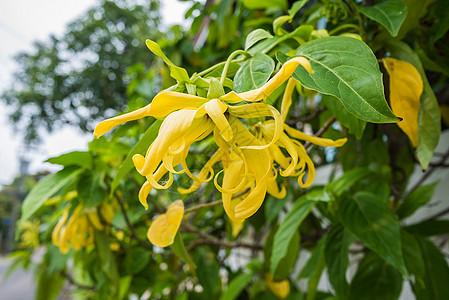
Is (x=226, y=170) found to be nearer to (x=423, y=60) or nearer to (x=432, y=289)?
(x=423, y=60)

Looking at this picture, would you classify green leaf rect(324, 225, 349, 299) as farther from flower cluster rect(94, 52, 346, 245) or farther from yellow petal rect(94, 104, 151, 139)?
yellow petal rect(94, 104, 151, 139)

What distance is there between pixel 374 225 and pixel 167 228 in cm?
34

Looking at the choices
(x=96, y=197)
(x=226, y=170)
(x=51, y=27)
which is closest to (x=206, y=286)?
(x=96, y=197)

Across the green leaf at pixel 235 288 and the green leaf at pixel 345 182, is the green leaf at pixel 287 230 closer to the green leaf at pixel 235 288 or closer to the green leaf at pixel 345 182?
the green leaf at pixel 345 182

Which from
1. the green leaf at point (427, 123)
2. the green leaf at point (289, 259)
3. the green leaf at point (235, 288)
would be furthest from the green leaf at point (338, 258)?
the green leaf at point (235, 288)

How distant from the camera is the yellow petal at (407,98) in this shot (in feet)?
1.16

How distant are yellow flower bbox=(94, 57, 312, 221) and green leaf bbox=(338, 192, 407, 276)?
11.1 inches

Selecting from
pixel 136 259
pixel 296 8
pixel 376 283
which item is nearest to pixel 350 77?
pixel 296 8

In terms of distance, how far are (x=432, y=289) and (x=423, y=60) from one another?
38 centimetres

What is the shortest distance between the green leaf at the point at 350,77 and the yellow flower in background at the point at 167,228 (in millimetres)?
168

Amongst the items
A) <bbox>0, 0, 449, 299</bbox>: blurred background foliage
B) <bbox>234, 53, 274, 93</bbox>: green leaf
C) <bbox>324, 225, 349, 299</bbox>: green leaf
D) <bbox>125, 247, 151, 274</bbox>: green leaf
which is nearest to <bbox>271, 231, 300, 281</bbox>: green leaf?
<bbox>0, 0, 449, 299</bbox>: blurred background foliage

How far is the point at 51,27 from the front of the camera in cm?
813

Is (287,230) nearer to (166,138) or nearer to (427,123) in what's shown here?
(427,123)

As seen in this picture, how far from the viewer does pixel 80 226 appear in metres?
0.61
